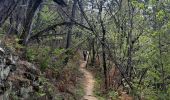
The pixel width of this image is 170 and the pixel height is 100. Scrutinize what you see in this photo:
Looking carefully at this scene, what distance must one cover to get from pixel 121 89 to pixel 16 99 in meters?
11.5

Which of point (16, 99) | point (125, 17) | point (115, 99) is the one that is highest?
point (125, 17)

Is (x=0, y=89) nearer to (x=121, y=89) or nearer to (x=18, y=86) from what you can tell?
(x=18, y=86)

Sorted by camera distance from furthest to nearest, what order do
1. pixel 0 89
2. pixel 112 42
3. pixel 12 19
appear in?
pixel 112 42
pixel 12 19
pixel 0 89

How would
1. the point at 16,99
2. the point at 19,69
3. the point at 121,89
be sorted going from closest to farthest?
the point at 16,99 → the point at 19,69 → the point at 121,89

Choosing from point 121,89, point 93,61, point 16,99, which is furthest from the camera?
point 93,61

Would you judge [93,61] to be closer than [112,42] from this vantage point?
No

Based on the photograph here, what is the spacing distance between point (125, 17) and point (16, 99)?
→ 1260cm

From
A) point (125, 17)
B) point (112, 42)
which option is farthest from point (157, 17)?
point (112, 42)

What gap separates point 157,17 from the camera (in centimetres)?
1316

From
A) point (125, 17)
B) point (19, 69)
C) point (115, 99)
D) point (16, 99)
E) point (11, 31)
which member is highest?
point (125, 17)

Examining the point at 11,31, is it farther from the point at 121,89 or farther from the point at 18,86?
the point at 121,89

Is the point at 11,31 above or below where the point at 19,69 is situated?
above

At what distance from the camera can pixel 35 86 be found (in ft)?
40.5

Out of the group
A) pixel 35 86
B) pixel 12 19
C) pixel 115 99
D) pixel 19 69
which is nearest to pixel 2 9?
pixel 19 69
